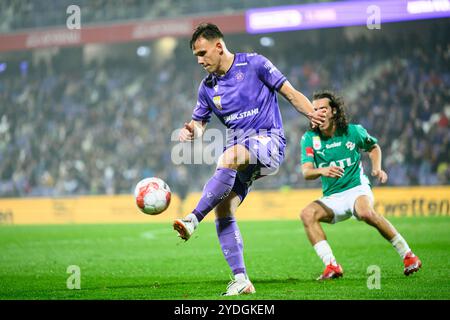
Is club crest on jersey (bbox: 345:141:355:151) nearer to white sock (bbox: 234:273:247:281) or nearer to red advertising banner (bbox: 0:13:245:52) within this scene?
white sock (bbox: 234:273:247:281)

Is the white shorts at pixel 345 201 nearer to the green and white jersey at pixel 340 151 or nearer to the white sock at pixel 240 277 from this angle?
the green and white jersey at pixel 340 151

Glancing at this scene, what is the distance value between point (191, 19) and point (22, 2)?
6.74m

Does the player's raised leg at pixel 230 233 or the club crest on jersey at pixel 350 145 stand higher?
the club crest on jersey at pixel 350 145

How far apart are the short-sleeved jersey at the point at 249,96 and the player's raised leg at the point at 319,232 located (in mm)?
1393

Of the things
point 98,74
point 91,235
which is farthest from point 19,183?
point 91,235

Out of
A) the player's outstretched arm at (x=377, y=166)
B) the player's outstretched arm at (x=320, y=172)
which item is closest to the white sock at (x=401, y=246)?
the player's outstretched arm at (x=377, y=166)

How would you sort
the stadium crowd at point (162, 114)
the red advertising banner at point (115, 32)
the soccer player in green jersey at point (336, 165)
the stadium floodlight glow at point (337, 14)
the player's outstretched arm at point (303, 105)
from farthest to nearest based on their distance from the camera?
the red advertising banner at point (115, 32)
the stadium floodlight glow at point (337, 14)
the stadium crowd at point (162, 114)
the soccer player in green jersey at point (336, 165)
the player's outstretched arm at point (303, 105)

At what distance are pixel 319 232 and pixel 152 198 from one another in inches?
80.6

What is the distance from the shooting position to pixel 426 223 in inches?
609

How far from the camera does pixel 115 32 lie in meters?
27.2

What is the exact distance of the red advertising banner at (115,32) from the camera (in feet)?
83.3

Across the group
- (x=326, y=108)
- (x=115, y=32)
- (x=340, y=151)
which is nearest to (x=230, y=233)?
(x=340, y=151)

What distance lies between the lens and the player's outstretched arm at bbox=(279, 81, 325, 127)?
20.1 feet
